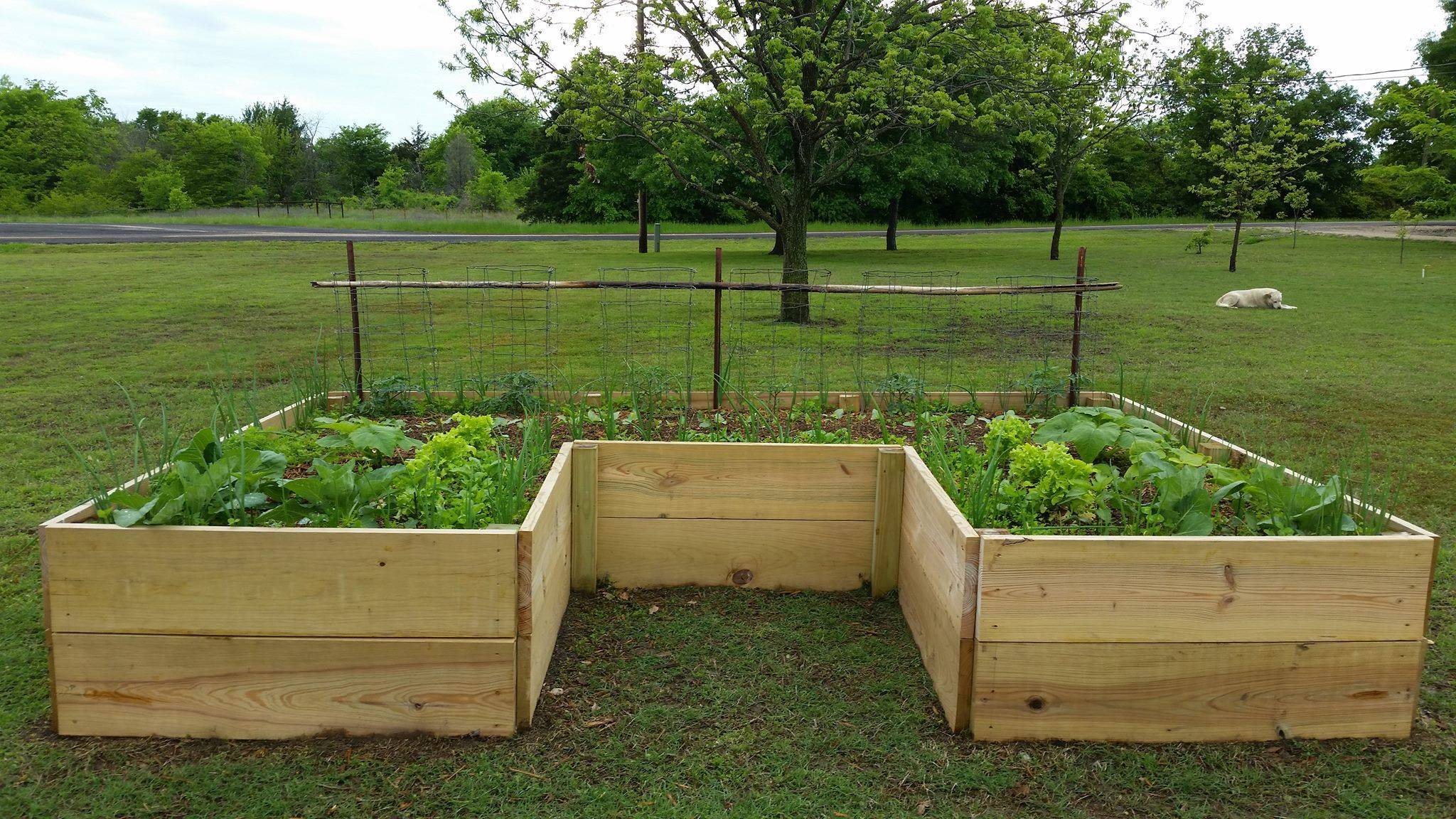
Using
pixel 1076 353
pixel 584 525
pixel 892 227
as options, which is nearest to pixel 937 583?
pixel 584 525

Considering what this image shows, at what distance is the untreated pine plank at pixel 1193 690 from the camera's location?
111 inches

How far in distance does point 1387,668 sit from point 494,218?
3750cm

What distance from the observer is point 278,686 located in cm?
282

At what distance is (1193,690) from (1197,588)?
30 centimetres

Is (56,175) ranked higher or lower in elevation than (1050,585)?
higher

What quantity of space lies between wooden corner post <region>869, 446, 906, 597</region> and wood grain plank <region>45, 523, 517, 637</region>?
1.57m

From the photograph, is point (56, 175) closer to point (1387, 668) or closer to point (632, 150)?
point (632, 150)

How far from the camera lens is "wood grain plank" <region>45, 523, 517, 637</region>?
2.77 meters

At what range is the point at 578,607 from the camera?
3.76 metres

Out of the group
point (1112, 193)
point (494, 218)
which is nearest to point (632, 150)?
point (494, 218)

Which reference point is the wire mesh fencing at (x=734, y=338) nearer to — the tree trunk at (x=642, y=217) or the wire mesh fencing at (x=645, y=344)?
the wire mesh fencing at (x=645, y=344)

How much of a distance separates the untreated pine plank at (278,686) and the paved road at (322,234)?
23.7 m

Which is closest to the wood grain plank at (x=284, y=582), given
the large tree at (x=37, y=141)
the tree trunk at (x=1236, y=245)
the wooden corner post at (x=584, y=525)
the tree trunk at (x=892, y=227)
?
the wooden corner post at (x=584, y=525)

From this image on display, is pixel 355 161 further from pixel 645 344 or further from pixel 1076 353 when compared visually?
pixel 1076 353
